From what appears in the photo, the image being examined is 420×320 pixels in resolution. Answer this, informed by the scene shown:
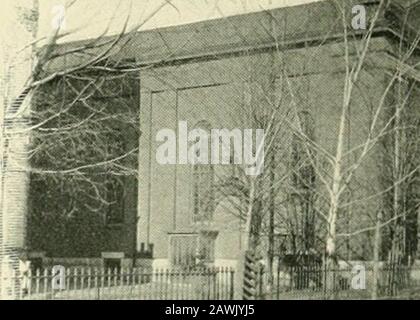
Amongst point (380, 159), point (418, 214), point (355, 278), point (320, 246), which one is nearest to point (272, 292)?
point (355, 278)

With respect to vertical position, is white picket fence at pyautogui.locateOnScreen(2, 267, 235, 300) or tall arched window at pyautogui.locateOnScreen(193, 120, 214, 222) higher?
tall arched window at pyautogui.locateOnScreen(193, 120, 214, 222)

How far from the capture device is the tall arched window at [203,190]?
2405 centimetres

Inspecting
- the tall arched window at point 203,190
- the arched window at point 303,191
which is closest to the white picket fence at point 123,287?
the arched window at point 303,191

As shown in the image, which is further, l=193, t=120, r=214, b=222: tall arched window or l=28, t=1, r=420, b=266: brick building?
l=193, t=120, r=214, b=222: tall arched window

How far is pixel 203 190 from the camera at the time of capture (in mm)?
24359

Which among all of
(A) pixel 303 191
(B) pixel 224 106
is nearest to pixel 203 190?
(B) pixel 224 106

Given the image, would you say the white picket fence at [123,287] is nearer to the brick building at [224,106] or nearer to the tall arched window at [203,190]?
the brick building at [224,106]

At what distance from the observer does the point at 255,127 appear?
20453 mm

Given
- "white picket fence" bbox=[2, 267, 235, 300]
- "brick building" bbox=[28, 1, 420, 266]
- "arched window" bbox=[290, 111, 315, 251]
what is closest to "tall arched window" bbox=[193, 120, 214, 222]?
"brick building" bbox=[28, 1, 420, 266]

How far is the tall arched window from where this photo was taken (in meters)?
24.0

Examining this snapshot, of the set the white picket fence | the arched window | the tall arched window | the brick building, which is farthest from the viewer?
the tall arched window

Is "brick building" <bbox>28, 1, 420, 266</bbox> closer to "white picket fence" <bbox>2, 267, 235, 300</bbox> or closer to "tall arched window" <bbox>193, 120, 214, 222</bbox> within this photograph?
"tall arched window" <bbox>193, 120, 214, 222</bbox>

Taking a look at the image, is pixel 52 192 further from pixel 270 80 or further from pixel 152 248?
pixel 270 80
